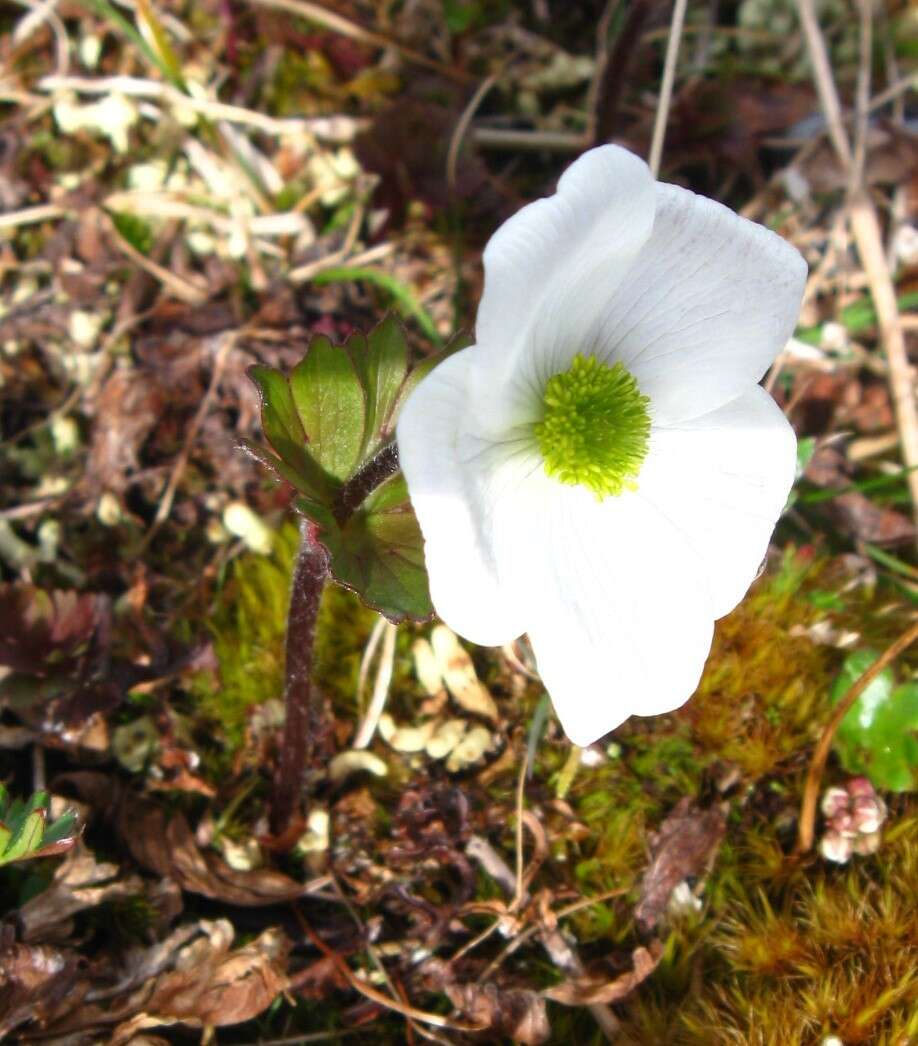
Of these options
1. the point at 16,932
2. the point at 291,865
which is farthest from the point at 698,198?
the point at 16,932

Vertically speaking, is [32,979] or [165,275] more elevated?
[165,275]

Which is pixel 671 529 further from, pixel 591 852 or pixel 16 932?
pixel 16 932

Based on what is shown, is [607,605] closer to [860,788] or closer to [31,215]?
[860,788]

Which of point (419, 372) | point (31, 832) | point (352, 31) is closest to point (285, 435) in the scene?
point (419, 372)

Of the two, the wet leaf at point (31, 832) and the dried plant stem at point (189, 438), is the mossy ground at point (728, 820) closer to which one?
the dried plant stem at point (189, 438)

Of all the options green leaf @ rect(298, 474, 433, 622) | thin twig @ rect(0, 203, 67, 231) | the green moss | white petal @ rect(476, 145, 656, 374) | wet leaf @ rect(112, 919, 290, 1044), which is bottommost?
wet leaf @ rect(112, 919, 290, 1044)

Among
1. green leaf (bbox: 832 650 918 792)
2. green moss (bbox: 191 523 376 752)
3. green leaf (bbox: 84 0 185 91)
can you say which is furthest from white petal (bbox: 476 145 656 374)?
green leaf (bbox: 84 0 185 91)

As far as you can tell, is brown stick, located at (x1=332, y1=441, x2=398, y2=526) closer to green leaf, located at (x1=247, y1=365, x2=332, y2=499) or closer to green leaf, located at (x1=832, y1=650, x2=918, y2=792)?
green leaf, located at (x1=247, y1=365, x2=332, y2=499)
